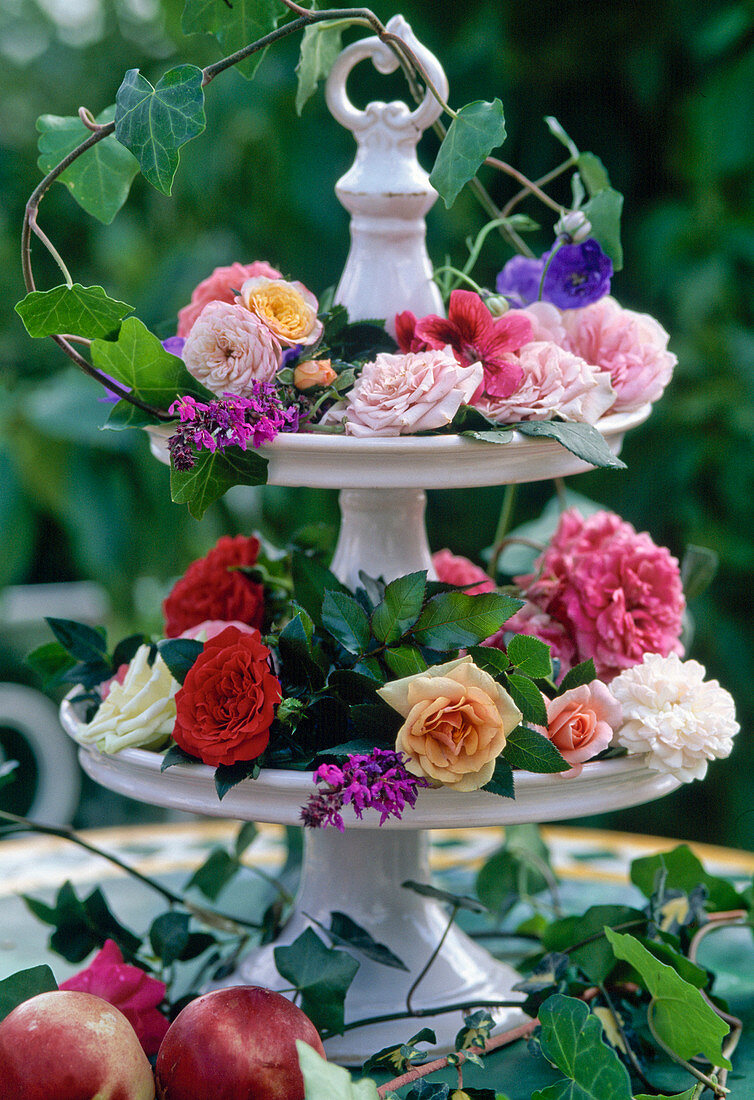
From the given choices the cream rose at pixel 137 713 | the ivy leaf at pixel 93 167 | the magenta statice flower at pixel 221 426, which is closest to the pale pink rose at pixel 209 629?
the cream rose at pixel 137 713

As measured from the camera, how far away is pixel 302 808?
0.54m

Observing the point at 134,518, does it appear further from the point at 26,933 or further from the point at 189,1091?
the point at 189,1091

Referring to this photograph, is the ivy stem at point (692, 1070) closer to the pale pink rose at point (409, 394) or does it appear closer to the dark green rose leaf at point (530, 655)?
the dark green rose leaf at point (530, 655)

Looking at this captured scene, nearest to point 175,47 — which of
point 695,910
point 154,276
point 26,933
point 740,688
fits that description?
point 154,276

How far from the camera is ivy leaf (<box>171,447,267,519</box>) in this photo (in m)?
0.57

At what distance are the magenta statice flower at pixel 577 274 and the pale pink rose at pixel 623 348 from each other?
13mm

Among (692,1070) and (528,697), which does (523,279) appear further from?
(692,1070)

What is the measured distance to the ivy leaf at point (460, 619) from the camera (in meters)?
0.57

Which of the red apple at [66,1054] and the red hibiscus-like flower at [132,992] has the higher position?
the red apple at [66,1054]

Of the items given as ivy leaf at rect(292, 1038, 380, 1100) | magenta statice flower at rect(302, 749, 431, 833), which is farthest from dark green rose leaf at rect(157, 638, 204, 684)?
ivy leaf at rect(292, 1038, 380, 1100)

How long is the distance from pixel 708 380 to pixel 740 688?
1.45ft

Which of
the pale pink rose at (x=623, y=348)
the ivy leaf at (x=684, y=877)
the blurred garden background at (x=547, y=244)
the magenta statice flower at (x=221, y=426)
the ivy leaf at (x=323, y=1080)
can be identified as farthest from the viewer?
the blurred garden background at (x=547, y=244)

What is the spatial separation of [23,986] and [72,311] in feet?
1.16

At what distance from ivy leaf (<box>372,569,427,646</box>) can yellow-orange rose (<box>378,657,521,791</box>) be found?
4 centimetres
